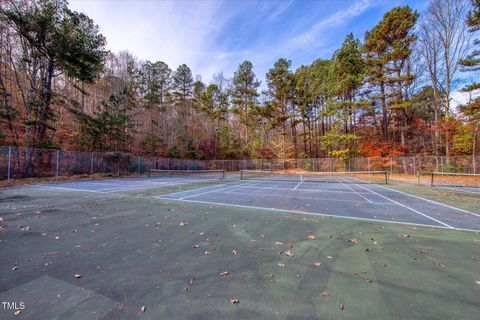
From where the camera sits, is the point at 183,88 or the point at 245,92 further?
the point at 245,92

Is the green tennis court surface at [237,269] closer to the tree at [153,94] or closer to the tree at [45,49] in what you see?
the tree at [45,49]

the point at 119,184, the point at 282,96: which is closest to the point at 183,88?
the point at 282,96

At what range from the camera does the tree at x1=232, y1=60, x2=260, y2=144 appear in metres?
35.3

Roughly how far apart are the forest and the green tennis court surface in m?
17.3

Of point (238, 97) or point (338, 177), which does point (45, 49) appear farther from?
point (338, 177)

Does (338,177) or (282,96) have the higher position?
(282,96)

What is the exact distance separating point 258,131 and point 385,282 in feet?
127

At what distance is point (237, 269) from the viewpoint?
2773 mm

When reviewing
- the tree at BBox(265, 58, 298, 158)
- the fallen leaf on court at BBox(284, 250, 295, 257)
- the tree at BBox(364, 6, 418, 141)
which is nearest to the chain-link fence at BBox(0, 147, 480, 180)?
the tree at BBox(364, 6, 418, 141)

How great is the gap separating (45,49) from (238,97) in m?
26.0

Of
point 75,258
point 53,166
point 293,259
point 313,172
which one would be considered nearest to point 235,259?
point 293,259

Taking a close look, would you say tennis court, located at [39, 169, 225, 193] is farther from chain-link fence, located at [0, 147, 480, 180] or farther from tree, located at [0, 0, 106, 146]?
tree, located at [0, 0, 106, 146]

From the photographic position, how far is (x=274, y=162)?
3319 cm

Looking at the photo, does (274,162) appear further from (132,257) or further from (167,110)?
(132,257)
